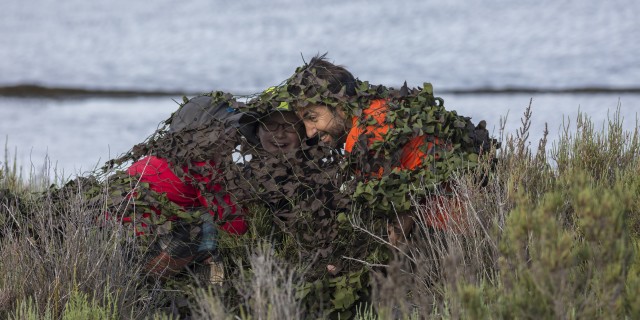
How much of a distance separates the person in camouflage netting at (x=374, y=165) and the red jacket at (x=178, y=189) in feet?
1.40

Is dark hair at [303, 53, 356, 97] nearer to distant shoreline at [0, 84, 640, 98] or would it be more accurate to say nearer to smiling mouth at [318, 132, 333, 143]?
smiling mouth at [318, 132, 333, 143]

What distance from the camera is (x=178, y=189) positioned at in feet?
20.7

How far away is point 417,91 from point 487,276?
125 centimetres

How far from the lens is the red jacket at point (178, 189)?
6.19 m

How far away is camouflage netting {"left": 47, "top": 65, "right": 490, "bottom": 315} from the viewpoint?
592cm

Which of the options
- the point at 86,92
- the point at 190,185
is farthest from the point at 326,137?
the point at 86,92

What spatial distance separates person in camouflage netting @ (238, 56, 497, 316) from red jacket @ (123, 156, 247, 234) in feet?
1.40

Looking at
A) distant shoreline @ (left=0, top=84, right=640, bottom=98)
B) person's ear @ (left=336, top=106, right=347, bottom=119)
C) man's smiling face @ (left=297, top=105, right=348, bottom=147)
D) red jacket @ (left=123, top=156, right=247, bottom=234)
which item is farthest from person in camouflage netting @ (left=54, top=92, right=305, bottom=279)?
distant shoreline @ (left=0, top=84, right=640, bottom=98)

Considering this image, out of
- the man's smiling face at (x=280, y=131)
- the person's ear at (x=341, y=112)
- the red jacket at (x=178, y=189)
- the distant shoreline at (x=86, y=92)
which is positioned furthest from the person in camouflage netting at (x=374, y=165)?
the distant shoreline at (x=86, y=92)

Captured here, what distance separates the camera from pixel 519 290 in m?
4.32

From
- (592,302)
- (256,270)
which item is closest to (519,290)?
(592,302)

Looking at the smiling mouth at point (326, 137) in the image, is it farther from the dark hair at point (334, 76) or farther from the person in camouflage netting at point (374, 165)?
the dark hair at point (334, 76)

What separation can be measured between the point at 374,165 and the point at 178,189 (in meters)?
1.17

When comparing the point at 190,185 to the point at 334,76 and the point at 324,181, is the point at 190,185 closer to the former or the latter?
the point at 324,181
